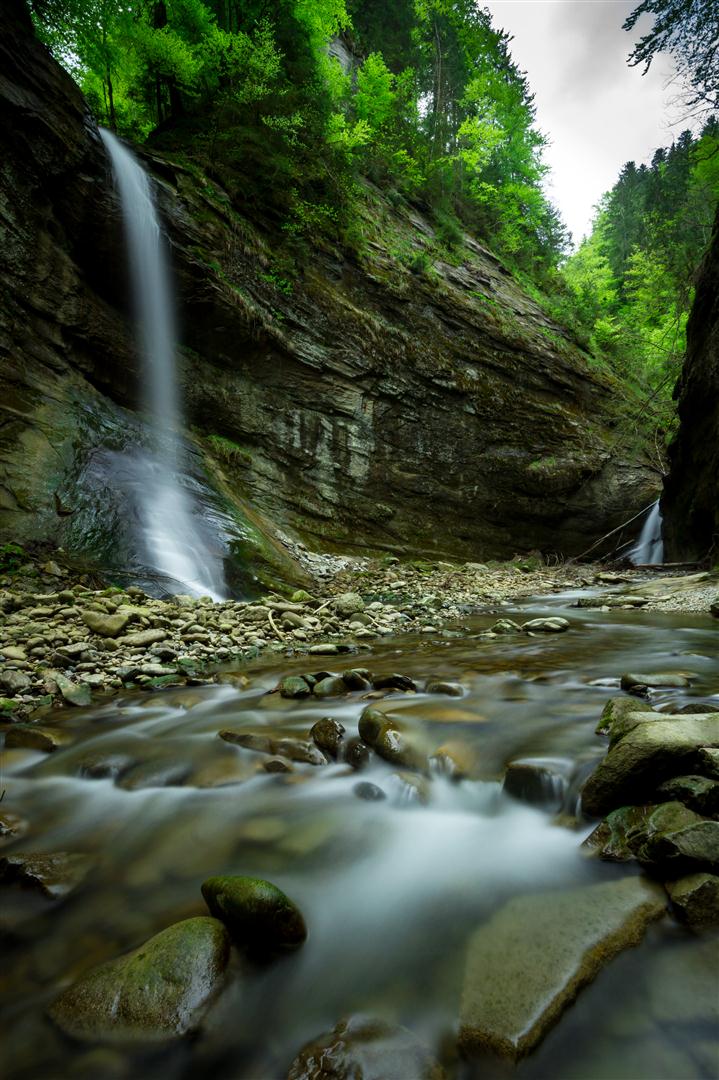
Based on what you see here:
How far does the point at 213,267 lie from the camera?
10.8m

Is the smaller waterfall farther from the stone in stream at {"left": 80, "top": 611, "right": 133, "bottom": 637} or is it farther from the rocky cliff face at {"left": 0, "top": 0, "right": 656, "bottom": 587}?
the stone in stream at {"left": 80, "top": 611, "right": 133, "bottom": 637}


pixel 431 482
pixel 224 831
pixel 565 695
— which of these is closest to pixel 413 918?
pixel 224 831

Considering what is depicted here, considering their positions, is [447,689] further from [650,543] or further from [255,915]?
[650,543]

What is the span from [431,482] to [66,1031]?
14.4 meters

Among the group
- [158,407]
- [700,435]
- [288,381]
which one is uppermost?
[288,381]

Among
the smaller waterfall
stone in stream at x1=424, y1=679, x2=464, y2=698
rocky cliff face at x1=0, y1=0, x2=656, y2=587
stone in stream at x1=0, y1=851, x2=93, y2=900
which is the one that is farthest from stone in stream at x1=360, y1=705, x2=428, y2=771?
the smaller waterfall

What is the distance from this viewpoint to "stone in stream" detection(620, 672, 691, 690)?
346 centimetres

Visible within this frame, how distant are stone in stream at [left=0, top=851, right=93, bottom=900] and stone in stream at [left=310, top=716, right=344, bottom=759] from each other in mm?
1178

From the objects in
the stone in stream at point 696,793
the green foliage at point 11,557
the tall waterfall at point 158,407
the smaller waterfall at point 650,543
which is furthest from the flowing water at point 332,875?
the smaller waterfall at point 650,543

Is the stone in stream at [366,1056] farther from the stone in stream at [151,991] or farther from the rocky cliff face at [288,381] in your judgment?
the rocky cliff face at [288,381]

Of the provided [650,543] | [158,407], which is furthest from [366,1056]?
[650,543]

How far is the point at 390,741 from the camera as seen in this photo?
2.68 metres

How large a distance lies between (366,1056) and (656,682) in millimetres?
3131

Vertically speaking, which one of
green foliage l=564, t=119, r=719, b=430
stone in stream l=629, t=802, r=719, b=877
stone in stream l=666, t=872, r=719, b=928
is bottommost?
stone in stream l=666, t=872, r=719, b=928
